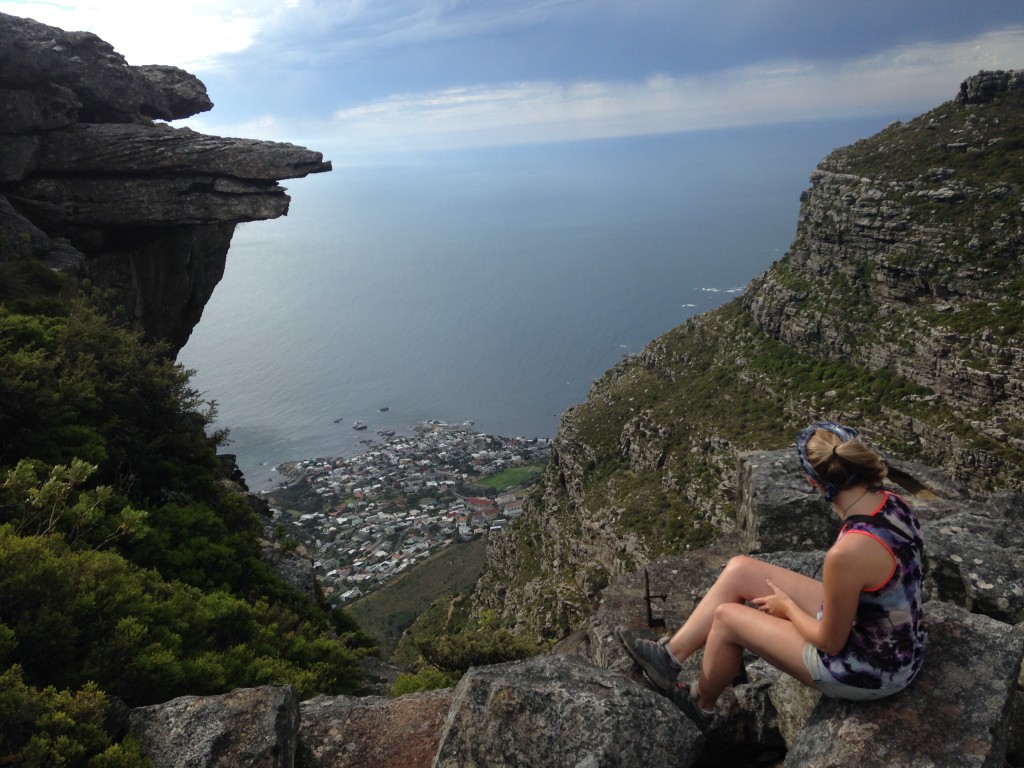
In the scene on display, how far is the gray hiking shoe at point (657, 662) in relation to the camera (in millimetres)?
5016

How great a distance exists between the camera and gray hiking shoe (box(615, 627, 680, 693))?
5016 mm

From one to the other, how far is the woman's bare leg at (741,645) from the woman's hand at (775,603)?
7cm

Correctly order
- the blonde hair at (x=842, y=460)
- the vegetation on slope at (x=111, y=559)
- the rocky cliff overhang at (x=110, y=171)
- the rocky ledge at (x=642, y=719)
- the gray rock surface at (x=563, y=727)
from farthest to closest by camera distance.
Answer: the rocky cliff overhang at (x=110, y=171)
the vegetation on slope at (x=111, y=559)
the gray rock surface at (x=563, y=727)
the blonde hair at (x=842, y=460)
the rocky ledge at (x=642, y=719)

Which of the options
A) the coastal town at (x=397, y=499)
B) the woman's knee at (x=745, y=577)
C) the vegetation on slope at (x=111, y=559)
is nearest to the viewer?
the woman's knee at (x=745, y=577)

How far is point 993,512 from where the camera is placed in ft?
32.2

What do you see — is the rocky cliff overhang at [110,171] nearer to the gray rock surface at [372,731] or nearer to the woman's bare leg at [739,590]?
the gray rock surface at [372,731]

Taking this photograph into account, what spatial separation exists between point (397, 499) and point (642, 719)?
73.3 metres

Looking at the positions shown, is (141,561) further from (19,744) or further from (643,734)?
(643,734)

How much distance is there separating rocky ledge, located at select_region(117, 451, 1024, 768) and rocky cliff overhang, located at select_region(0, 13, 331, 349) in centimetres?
1821

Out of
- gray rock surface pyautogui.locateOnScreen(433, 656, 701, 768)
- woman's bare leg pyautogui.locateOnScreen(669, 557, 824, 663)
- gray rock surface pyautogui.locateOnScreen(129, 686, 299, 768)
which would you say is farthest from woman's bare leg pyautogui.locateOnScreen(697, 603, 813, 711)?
gray rock surface pyautogui.locateOnScreen(129, 686, 299, 768)

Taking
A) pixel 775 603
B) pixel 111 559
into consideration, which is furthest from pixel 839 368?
pixel 111 559

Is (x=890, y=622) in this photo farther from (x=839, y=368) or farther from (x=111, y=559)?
(x=839, y=368)

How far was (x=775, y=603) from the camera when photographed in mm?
4695

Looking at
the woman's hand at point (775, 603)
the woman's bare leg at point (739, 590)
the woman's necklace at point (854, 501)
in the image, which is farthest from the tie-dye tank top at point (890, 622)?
the woman's bare leg at point (739, 590)
